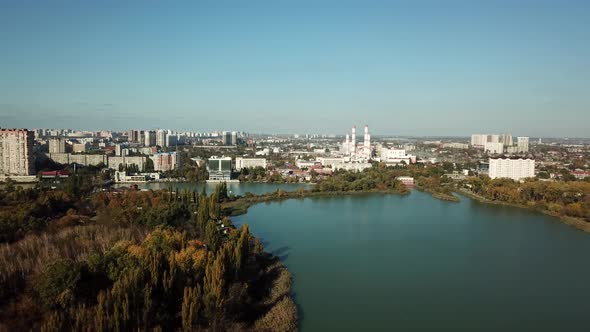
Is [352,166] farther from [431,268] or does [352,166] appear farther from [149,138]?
[149,138]

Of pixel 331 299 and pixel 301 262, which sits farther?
pixel 301 262

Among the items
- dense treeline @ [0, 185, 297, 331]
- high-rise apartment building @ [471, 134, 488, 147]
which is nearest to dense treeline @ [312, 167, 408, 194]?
dense treeline @ [0, 185, 297, 331]

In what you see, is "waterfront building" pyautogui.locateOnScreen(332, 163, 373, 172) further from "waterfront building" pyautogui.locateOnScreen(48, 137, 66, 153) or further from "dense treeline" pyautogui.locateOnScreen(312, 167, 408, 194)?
"waterfront building" pyautogui.locateOnScreen(48, 137, 66, 153)

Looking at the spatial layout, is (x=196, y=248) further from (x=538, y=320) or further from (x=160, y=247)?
(x=538, y=320)

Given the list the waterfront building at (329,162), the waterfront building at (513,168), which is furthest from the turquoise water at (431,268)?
the waterfront building at (329,162)

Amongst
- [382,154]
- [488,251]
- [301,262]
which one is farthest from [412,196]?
[382,154]

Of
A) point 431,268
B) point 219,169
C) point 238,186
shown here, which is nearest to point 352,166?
point 219,169
